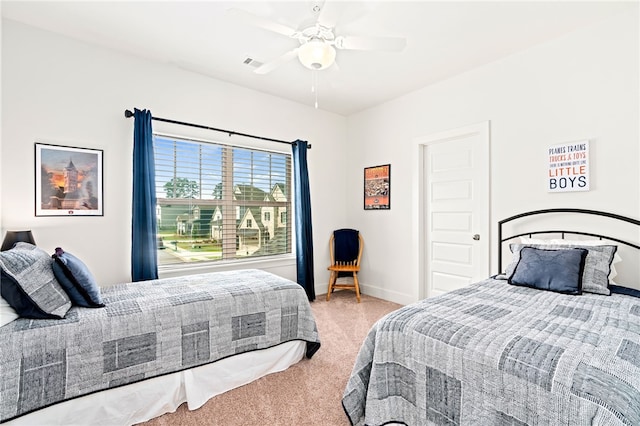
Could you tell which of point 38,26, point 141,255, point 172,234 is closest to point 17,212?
point 141,255

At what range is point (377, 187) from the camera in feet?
14.6

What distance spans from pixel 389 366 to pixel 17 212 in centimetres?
303

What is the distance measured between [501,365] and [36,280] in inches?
92.8

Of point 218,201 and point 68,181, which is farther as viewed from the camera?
point 218,201

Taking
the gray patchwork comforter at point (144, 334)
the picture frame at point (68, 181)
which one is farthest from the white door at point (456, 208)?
the picture frame at point (68, 181)

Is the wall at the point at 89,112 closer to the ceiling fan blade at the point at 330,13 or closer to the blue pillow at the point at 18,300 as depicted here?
the blue pillow at the point at 18,300

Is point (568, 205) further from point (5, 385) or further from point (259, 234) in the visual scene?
point (5, 385)

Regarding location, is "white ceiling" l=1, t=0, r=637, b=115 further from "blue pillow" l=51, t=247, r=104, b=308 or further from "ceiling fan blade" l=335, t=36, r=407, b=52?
"blue pillow" l=51, t=247, r=104, b=308

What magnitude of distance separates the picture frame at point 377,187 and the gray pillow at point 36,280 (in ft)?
11.5

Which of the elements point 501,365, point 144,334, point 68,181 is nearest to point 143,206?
point 68,181

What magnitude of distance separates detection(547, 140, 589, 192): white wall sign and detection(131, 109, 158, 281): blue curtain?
3.71m

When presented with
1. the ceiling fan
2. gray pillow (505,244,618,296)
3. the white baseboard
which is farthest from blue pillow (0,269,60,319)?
gray pillow (505,244,618,296)

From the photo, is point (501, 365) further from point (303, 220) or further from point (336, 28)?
point (303, 220)

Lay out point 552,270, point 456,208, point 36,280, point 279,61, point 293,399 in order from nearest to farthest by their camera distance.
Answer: point 36,280, point 293,399, point 552,270, point 279,61, point 456,208
